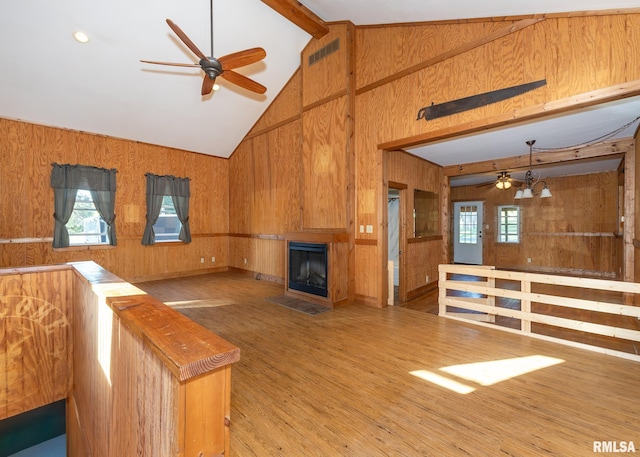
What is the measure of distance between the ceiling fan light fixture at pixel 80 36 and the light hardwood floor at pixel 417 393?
475 centimetres

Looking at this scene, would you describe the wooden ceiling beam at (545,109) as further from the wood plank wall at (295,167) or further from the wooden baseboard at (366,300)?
the wooden baseboard at (366,300)

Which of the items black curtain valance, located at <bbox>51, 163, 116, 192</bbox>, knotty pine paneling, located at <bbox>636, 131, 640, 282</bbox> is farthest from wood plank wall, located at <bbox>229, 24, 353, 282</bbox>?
knotty pine paneling, located at <bbox>636, 131, 640, 282</bbox>

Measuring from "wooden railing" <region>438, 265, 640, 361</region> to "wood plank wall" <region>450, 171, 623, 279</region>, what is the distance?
2.96 metres

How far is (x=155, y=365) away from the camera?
1.02 metres

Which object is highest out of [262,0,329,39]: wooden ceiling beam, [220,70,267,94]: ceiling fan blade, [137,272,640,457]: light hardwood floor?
[262,0,329,39]: wooden ceiling beam

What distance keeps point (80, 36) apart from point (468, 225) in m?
10.6

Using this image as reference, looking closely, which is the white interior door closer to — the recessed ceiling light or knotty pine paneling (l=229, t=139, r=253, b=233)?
knotty pine paneling (l=229, t=139, r=253, b=233)

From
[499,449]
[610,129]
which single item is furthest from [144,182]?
[610,129]

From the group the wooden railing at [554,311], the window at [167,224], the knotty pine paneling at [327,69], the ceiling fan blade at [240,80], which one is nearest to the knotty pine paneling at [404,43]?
the knotty pine paneling at [327,69]

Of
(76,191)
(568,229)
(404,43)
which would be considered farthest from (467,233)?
(76,191)

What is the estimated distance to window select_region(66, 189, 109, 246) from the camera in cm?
552

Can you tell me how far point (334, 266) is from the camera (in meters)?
4.45

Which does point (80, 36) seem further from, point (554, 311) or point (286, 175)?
point (554, 311)

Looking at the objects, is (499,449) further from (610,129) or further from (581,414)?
(610,129)
